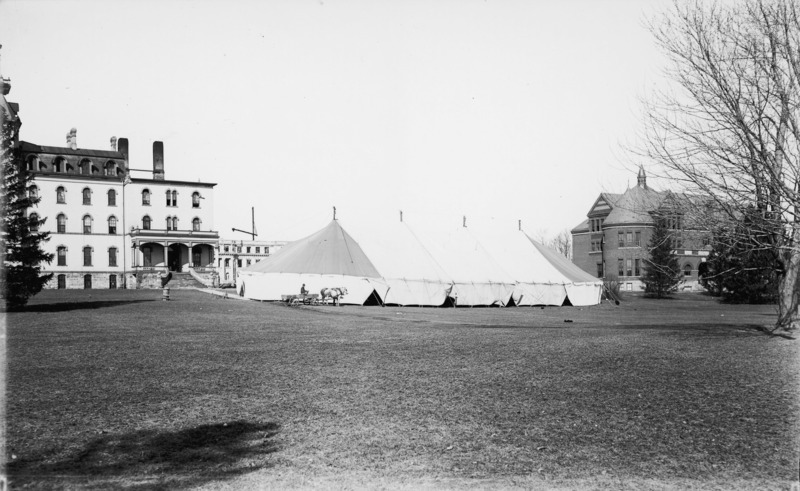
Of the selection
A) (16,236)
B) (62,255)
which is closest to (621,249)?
(62,255)

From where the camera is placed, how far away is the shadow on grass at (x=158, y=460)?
4.73 metres

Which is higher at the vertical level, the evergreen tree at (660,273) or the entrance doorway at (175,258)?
the entrance doorway at (175,258)

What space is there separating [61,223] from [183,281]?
15.3 m

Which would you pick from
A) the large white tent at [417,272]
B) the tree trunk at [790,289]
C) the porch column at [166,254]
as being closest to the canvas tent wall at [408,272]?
the large white tent at [417,272]

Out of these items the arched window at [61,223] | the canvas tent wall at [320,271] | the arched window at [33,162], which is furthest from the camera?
the arched window at [61,223]

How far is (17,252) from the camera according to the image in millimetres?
21234

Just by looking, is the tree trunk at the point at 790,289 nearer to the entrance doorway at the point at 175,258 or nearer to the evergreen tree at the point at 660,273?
the evergreen tree at the point at 660,273

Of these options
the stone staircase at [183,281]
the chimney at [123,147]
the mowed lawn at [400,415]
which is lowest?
the mowed lawn at [400,415]

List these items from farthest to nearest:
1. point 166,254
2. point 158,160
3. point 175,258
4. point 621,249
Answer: point 158,160 < point 621,249 < point 175,258 < point 166,254

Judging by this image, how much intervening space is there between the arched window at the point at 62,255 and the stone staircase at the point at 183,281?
11689mm

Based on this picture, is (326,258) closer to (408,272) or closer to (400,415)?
(408,272)

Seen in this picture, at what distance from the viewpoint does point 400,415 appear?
674 centimetres

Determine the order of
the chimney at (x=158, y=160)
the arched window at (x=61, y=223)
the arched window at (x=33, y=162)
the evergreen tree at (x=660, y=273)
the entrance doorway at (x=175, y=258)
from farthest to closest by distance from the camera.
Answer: the chimney at (x=158, y=160) < the entrance doorway at (x=175, y=258) < the arched window at (x=61, y=223) < the arched window at (x=33, y=162) < the evergreen tree at (x=660, y=273)

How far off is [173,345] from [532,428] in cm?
799
